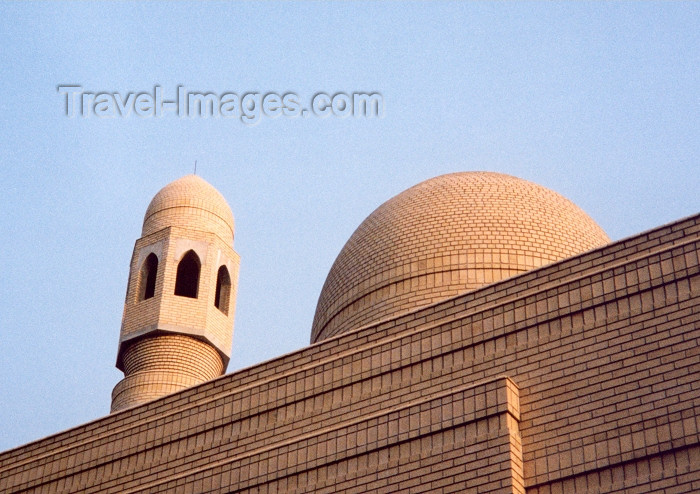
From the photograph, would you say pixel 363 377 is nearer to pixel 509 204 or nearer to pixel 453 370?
pixel 453 370

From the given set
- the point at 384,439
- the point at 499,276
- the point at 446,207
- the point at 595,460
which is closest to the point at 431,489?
the point at 384,439

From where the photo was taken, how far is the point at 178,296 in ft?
62.3

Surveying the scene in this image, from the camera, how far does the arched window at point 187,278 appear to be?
65.7ft

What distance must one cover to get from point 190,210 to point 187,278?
3.66 ft

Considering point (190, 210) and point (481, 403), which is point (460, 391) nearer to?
point (481, 403)

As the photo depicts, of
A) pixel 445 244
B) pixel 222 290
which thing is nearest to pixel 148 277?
pixel 222 290

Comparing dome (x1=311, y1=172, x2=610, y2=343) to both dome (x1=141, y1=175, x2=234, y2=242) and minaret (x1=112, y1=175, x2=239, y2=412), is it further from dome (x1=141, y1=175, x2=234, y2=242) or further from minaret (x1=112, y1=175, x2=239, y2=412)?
dome (x1=141, y1=175, x2=234, y2=242)

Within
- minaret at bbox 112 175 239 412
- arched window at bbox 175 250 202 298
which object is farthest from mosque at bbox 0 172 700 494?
arched window at bbox 175 250 202 298

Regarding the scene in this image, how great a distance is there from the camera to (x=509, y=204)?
17578 millimetres

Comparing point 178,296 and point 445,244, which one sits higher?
point 178,296

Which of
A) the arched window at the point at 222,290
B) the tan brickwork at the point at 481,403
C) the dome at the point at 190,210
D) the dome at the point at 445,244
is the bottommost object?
the tan brickwork at the point at 481,403

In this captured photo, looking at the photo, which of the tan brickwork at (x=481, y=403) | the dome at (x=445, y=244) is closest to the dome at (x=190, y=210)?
the dome at (x=445, y=244)

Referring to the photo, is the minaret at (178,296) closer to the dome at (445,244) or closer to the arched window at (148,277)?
the arched window at (148,277)

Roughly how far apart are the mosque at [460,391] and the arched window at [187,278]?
3.44 meters
